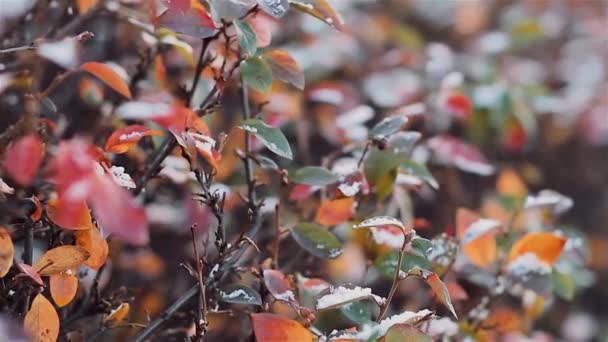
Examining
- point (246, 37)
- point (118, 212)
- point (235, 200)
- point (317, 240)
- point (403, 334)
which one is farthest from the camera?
point (235, 200)

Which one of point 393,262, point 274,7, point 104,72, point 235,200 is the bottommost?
point 235,200

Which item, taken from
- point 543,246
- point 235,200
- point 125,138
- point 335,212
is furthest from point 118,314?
point 543,246

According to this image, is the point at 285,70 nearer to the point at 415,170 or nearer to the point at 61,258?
the point at 415,170

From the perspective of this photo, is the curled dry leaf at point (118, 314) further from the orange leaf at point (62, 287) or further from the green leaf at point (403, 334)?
the green leaf at point (403, 334)

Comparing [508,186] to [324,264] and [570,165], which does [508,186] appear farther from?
[570,165]

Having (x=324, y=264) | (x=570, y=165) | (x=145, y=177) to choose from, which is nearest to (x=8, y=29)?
(x=145, y=177)

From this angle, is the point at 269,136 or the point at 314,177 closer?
the point at 269,136

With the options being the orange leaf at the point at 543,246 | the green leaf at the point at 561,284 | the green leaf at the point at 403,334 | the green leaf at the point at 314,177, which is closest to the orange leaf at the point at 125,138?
the green leaf at the point at 314,177
